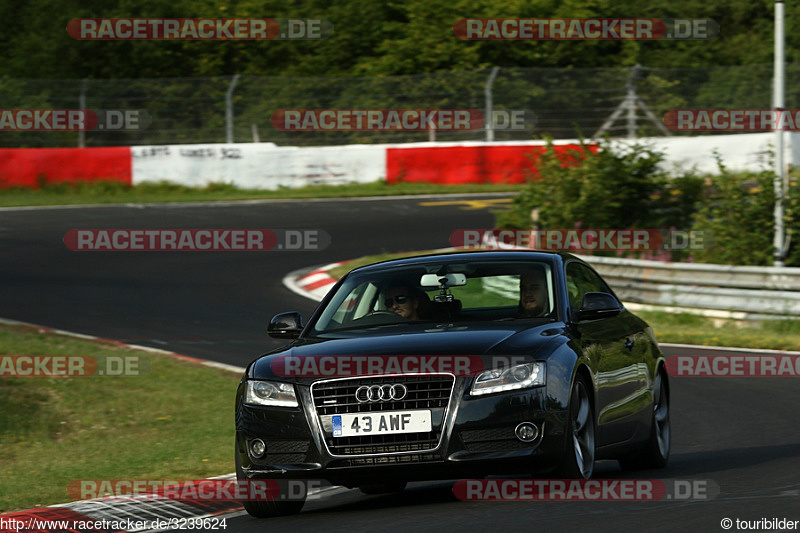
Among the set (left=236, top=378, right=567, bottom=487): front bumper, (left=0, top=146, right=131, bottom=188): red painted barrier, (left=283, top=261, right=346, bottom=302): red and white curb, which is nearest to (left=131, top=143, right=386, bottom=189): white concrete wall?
(left=0, top=146, right=131, bottom=188): red painted barrier

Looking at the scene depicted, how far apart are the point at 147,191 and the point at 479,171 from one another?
24.3 ft

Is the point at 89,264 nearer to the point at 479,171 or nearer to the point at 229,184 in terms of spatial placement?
the point at 229,184

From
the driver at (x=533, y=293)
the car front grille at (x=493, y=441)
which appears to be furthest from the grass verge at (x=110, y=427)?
the car front grille at (x=493, y=441)

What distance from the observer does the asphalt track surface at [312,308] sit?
6.89m

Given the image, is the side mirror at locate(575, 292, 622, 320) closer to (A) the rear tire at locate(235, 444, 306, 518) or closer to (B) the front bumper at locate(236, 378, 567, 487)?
(B) the front bumper at locate(236, 378, 567, 487)

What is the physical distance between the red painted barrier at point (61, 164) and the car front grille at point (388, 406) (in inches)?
959

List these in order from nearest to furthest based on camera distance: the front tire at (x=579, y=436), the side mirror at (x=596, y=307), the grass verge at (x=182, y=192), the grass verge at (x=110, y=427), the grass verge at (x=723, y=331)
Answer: the front tire at (x=579, y=436) < the side mirror at (x=596, y=307) < the grass verge at (x=110, y=427) < the grass verge at (x=723, y=331) < the grass verge at (x=182, y=192)

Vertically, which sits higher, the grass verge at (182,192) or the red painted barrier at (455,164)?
the red painted barrier at (455,164)

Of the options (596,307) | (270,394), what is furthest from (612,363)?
(270,394)

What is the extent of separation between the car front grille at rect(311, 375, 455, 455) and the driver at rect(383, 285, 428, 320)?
113 cm

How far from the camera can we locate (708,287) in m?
17.4

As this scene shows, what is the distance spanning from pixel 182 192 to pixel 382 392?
24374 mm

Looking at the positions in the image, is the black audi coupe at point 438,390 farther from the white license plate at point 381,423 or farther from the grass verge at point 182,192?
the grass verge at point 182,192

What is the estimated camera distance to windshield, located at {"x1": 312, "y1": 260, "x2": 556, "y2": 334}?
8.12 meters
